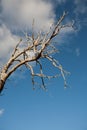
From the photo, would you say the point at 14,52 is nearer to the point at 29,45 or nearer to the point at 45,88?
the point at 29,45

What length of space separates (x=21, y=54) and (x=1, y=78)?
1.58m

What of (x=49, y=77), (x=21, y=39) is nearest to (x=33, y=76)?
(x=49, y=77)

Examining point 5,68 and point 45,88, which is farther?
point 45,88

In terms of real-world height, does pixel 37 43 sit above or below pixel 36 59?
above

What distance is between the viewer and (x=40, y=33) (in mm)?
12250

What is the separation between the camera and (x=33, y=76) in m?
12.1

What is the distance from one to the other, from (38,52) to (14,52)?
101 centimetres

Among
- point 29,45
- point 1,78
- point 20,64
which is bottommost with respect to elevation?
point 1,78

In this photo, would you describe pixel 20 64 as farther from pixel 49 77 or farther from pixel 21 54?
pixel 49 77

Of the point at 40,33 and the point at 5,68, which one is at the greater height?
the point at 40,33

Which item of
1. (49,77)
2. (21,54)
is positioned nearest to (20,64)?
(21,54)

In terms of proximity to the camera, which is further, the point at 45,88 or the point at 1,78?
the point at 45,88

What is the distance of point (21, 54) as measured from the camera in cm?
1189

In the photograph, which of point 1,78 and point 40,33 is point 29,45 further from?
point 1,78
